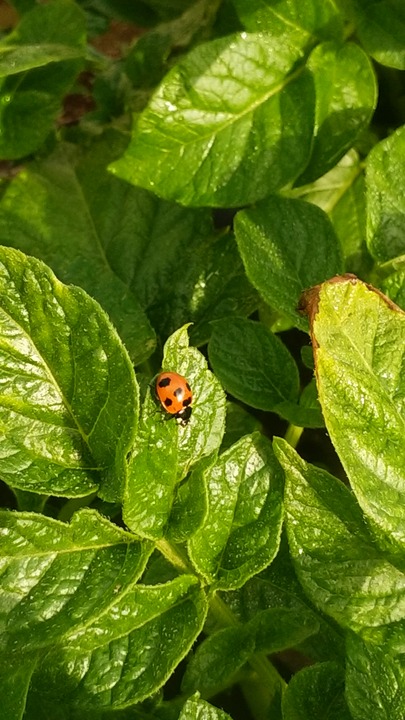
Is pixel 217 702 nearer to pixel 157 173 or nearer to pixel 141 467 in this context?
pixel 141 467

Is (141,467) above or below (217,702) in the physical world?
above

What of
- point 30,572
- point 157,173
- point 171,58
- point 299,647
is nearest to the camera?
point 30,572

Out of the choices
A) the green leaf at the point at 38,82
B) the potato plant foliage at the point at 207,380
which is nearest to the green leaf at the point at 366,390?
the potato plant foliage at the point at 207,380

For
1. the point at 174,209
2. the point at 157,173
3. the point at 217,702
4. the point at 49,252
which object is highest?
the point at 157,173

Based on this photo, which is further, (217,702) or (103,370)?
(217,702)

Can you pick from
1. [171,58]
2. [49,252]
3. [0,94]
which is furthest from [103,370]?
[171,58]

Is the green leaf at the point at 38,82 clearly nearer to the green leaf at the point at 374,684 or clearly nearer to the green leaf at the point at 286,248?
the green leaf at the point at 286,248
